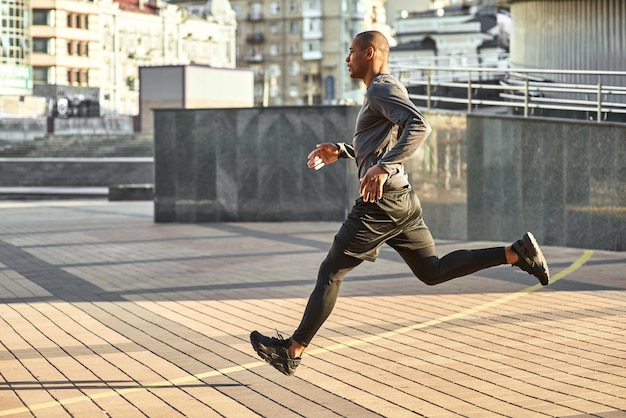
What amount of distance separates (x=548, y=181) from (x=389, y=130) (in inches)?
389

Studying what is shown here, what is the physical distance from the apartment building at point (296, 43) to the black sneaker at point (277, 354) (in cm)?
13529

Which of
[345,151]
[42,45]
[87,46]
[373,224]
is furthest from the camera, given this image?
[87,46]

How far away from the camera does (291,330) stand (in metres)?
9.47

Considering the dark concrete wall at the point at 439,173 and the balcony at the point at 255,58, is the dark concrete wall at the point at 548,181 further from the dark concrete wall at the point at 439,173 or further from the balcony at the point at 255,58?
the balcony at the point at 255,58

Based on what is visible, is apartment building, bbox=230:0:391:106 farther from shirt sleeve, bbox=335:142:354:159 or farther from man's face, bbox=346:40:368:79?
man's face, bbox=346:40:368:79

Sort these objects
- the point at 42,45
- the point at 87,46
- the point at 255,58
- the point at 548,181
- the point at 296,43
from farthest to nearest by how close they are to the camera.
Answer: the point at 255,58
the point at 296,43
the point at 87,46
the point at 42,45
the point at 548,181

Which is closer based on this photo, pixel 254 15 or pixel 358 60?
pixel 358 60

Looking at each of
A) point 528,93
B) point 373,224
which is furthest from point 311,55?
point 373,224

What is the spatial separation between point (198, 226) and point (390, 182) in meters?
13.8

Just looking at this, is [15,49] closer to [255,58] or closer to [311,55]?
[255,58]

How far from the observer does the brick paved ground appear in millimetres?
6828

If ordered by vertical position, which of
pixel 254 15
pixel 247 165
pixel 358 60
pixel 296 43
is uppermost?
pixel 254 15

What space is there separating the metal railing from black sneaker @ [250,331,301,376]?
9.37 m

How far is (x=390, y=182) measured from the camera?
22.3 feet
